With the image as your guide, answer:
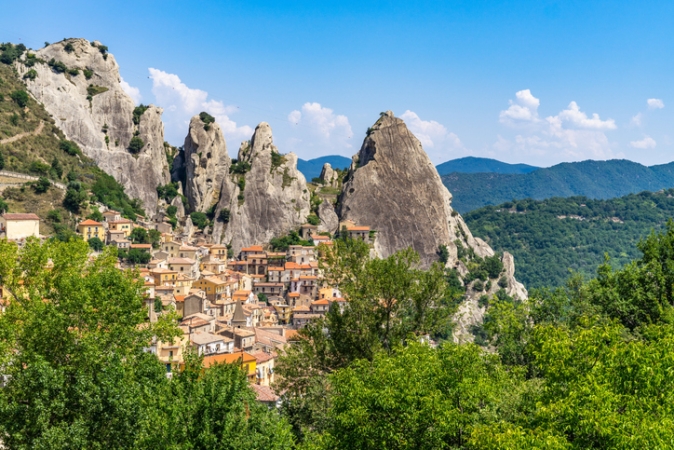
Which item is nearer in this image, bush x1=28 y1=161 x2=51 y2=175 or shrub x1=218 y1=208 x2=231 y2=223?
bush x1=28 y1=161 x2=51 y2=175

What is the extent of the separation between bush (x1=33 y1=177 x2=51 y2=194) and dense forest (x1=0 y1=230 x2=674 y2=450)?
3003 inches

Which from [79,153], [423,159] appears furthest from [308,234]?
[79,153]

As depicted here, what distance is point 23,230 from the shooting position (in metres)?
79.8

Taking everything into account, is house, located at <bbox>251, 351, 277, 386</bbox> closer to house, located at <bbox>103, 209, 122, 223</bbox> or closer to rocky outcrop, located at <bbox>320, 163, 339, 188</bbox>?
house, located at <bbox>103, 209, 122, 223</bbox>

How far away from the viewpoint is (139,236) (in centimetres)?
9988

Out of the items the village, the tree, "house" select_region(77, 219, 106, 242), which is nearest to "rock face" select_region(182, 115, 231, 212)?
the village

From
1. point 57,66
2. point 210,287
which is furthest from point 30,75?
point 210,287

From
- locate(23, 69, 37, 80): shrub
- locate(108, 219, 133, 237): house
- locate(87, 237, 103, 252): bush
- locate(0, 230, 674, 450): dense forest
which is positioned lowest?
locate(0, 230, 674, 450): dense forest

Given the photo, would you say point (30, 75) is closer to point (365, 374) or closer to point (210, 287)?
point (210, 287)

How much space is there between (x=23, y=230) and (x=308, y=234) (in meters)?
55.1

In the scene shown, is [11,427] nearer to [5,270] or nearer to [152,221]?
[5,270]

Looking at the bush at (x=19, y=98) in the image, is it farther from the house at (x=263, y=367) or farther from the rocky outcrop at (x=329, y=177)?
the house at (x=263, y=367)

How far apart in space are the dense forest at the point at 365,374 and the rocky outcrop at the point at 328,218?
93.8 metres

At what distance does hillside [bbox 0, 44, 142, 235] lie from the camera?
93812 mm
